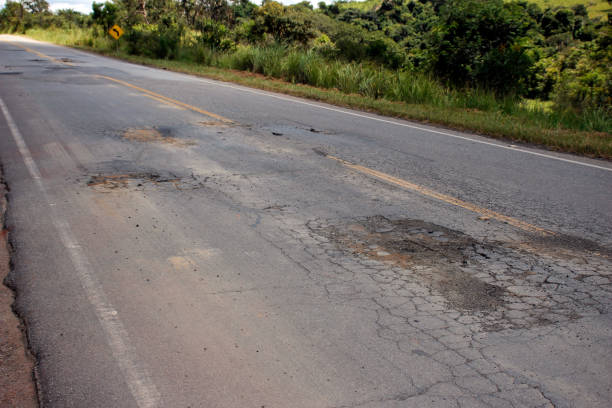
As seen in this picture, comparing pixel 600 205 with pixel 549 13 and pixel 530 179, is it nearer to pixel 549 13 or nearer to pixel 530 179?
pixel 530 179

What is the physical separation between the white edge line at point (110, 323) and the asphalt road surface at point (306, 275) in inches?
0.6

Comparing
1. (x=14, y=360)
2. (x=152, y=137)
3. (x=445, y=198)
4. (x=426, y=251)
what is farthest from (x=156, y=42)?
(x=14, y=360)

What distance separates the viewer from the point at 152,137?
9328 mm

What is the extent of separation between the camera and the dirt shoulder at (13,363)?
283 centimetres

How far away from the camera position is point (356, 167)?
789cm

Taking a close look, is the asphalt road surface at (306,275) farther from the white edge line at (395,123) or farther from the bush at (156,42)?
the bush at (156,42)

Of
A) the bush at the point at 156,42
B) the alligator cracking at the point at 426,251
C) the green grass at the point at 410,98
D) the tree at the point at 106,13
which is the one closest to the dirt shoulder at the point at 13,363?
the alligator cracking at the point at 426,251

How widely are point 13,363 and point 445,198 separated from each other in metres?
4.80

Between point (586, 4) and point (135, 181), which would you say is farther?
point (586, 4)

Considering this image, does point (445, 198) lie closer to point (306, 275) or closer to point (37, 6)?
point (306, 275)

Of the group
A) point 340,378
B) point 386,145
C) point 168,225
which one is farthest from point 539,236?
point 386,145

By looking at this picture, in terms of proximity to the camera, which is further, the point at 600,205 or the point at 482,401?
the point at 600,205

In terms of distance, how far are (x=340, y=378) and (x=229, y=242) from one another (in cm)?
218

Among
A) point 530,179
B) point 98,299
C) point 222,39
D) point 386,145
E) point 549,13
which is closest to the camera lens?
point 98,299
